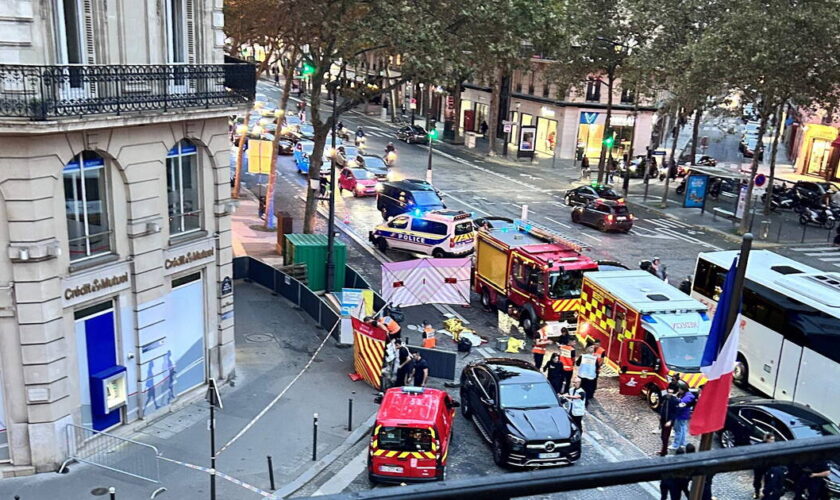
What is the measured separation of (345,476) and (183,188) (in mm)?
7489

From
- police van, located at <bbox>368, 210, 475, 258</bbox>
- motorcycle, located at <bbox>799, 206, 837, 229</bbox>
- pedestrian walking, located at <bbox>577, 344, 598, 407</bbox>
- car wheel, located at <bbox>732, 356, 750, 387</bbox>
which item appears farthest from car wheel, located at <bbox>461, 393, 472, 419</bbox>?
motorcycle, located at <bbox>799, 206, 837, 229</bbox>

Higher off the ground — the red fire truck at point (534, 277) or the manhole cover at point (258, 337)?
the red fire truck at point (534, 277)

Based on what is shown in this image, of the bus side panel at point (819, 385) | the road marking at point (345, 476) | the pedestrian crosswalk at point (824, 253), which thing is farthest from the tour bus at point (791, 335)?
the pedestrian crosswalk at point (824, 253)

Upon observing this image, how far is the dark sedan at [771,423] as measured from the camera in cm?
1548

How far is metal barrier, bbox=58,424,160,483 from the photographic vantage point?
15078 millimetres

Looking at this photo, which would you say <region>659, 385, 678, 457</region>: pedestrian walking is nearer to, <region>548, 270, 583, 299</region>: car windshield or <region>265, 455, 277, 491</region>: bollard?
<region>548, 270, 583, 299</region>: car windshield

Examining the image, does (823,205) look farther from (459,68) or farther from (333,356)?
(333,356)

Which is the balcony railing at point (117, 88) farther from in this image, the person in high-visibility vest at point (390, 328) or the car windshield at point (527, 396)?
the car windshield at point (527, 396)

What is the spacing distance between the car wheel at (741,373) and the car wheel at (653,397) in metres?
3.31

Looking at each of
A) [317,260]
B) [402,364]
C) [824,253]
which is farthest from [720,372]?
[824,253]

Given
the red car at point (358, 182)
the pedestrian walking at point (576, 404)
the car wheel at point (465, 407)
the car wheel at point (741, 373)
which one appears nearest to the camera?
the pedestrian walking at point (576, 404)

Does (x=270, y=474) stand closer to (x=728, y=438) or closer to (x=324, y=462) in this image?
(x=324, y=462)

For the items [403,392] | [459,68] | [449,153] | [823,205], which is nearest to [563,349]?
[403,392]

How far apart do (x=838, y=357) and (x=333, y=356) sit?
12.7 metres
